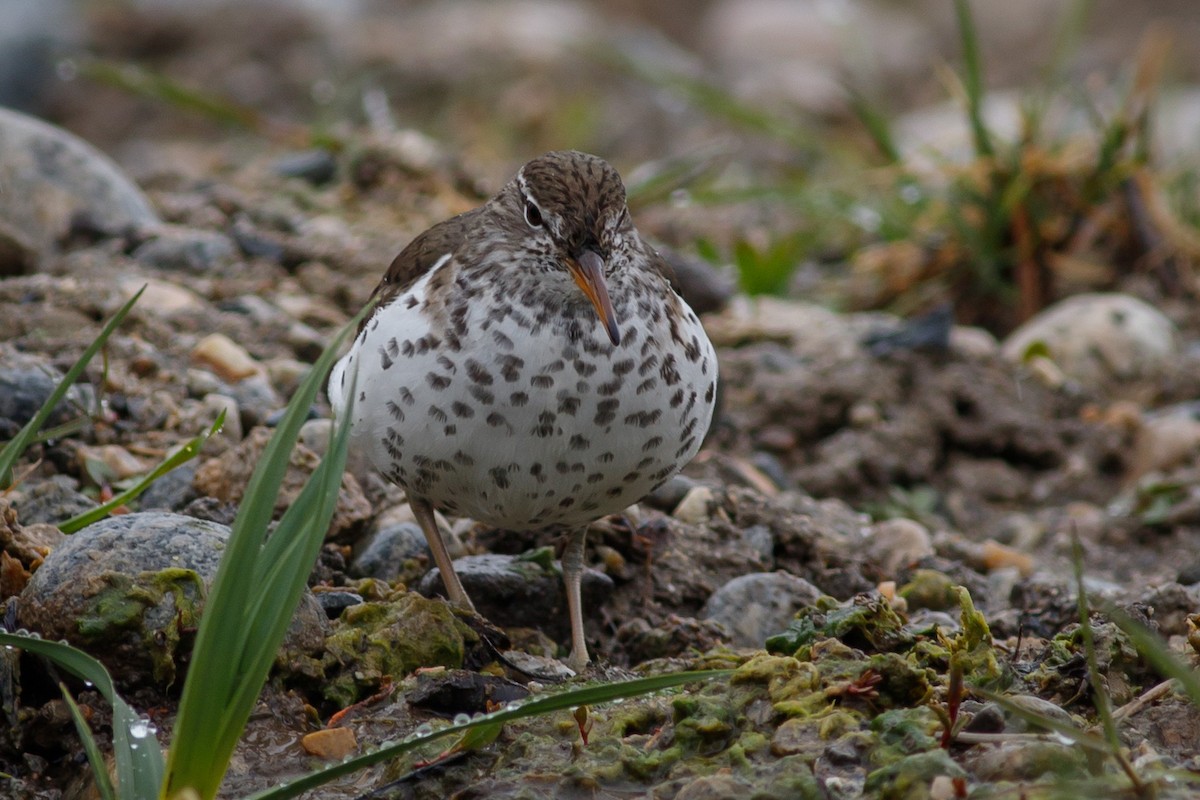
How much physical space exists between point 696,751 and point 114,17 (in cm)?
1678

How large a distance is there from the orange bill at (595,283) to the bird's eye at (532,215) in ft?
0.62

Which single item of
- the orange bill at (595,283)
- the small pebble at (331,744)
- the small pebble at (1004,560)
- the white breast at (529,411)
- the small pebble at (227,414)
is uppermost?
the orange bill at (595,283)

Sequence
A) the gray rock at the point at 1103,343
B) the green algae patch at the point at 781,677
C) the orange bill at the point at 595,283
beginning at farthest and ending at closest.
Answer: the gray rock at the point at 1103,343, the orange bill at the point at 595,283, the green algae patch at the point at 781,677

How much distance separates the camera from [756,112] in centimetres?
1061

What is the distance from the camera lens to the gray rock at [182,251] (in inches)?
295

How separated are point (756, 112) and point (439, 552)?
6.44 meters

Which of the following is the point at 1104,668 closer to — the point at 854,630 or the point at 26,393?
the point at 854,630

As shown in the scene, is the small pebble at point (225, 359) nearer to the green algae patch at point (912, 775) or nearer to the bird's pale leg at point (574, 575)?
the bird's pale leg at point (574, 575)

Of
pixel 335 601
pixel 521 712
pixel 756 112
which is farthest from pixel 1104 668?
Result: pixel 756 112

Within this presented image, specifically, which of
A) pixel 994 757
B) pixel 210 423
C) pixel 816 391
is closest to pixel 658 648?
pixel 994 757

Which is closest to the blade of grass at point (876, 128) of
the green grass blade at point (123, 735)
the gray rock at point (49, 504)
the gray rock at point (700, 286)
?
the gray rock at point (700, 286)

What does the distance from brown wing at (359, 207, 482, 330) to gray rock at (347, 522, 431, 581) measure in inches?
28.9

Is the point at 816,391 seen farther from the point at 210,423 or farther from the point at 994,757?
the point at 994,757

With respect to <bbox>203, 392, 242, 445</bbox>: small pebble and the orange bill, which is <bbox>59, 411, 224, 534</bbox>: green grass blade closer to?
the orange bill
